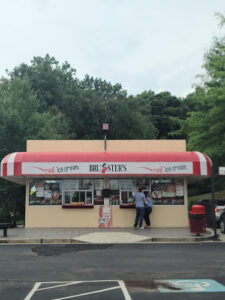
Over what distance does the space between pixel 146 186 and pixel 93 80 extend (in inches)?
1937

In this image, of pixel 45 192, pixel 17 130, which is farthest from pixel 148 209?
pixel 17 130

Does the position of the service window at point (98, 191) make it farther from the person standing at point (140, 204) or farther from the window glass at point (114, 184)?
the person standing at point (140, 204)

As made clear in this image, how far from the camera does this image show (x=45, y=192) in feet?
61.4

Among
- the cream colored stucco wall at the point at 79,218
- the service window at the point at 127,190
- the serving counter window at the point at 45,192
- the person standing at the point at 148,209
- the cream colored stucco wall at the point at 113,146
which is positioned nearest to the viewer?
the person standing at the point at 148,209

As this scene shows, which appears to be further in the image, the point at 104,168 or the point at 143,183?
the point at 143,183

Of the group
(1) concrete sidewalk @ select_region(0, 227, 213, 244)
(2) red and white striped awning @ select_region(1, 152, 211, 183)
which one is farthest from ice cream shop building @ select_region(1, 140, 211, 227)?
(1) concrete sidewalk @ select_region(0, 227, 213, 244)

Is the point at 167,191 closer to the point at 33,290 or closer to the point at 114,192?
the point at 114,192

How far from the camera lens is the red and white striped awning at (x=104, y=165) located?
17.5 meters

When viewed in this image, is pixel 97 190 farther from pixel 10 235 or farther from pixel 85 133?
pixel 85 133

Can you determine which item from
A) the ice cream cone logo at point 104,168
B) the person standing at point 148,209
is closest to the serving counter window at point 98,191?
the person standing at point 148,209

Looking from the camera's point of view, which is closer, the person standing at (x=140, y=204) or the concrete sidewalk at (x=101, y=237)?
the concrete sidewalk at (x=101, y=237)

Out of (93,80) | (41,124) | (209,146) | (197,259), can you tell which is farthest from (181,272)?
(93,80)

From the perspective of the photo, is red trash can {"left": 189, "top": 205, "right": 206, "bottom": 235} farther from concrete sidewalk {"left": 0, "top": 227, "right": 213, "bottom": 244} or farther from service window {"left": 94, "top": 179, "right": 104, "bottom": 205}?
service window {"left": 94, "top": 179, "right": 104, "bottom": 205}

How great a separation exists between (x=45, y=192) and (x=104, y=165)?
333 centimetres
